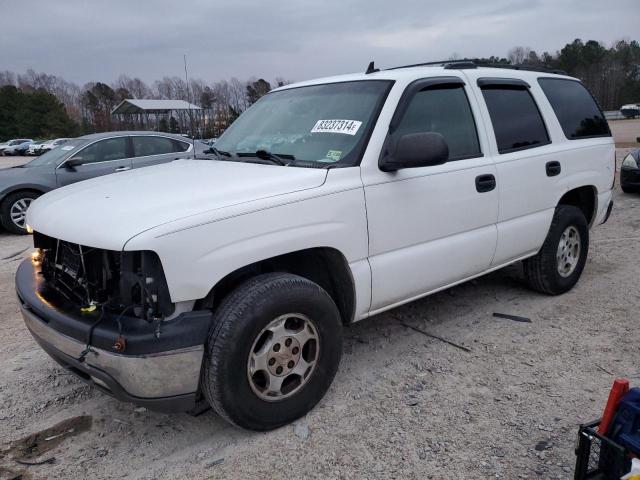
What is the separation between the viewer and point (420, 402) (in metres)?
3.05

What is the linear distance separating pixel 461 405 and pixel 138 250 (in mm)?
1968

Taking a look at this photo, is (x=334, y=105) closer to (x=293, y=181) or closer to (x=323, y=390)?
(x=293, y=181)

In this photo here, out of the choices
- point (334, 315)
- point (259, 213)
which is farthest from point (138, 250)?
point (334, 315)

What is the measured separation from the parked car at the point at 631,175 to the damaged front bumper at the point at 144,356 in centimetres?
916

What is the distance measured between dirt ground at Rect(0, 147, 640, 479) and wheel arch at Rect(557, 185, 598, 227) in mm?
939

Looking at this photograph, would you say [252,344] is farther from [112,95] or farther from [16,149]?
[112,95]

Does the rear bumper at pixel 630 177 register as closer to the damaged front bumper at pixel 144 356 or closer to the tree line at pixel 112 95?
the damaged front bumper at pixel 144 356

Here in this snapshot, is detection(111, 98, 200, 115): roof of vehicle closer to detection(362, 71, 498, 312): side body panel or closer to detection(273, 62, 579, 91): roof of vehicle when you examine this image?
detection(273, 62, 579, 91): roof of vehicle

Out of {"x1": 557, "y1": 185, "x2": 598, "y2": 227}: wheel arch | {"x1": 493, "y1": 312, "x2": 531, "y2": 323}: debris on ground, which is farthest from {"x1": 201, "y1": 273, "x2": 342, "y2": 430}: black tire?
{"x1": 557, "y1": 185, "x2": 598, "y2": 227}: wheel arch

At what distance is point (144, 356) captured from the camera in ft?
7.56

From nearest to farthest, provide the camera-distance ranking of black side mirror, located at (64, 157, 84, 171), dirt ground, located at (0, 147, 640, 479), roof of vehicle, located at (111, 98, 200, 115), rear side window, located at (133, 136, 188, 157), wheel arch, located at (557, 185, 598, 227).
Result: dirt ground, located at (0, 147, 640, 479) → wheel arch, located at (557, 185, 598, 227) → roof of vehicle, located at (111, 98, 200, 115) → black side mirror, located at (64, 157, 84, 171) → rear side window, located at (133, 136, 188, 157)

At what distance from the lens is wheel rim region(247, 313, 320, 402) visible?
8.66 ft

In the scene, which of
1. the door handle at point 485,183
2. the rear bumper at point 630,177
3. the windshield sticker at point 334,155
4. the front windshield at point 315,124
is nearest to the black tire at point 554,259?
the door handle at point 485,183

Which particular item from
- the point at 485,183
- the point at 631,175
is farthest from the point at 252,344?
the point at 631,175
